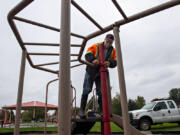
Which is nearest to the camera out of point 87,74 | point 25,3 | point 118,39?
point 25,3

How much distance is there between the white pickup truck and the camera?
6.53 metres

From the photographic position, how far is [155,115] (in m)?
6.67

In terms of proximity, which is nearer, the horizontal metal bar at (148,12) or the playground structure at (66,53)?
the playground structure at (66,53)

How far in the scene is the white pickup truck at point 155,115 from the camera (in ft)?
21.4

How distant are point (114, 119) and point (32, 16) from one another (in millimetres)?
1745

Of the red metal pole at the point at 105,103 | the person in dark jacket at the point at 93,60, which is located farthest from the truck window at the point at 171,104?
the red metal pole at the point at 105,103

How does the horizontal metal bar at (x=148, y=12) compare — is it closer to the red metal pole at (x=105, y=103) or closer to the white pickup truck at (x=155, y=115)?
the red metal pole at (x=105, y=103)

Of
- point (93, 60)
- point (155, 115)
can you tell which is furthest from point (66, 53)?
point (155, 115)

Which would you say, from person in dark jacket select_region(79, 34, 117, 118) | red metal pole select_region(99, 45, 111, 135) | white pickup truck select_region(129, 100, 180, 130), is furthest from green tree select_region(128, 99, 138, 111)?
red metal pole select_region(99, 45, 111, 135)

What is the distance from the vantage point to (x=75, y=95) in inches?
120

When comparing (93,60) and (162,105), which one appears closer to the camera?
(93,60)

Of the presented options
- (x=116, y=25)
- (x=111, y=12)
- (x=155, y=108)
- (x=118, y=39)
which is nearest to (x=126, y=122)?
(x=118, y=39)

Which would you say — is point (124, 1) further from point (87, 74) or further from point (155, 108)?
point (155, 108)

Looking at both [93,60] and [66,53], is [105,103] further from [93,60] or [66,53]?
[66,53]
